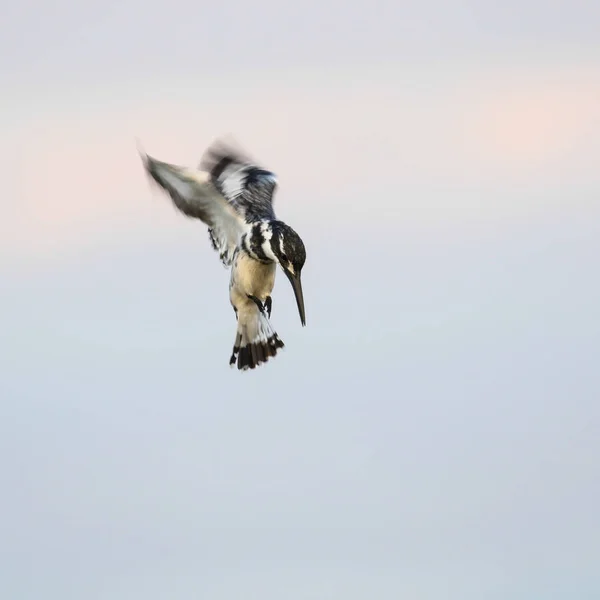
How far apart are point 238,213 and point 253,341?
1763mm

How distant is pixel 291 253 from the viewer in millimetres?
20234

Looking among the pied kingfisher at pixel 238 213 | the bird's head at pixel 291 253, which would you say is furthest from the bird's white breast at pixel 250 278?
the bird's head at pixel 291 253

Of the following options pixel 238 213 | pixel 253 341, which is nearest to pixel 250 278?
pixel 238 213

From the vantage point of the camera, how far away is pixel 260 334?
75.2 ft

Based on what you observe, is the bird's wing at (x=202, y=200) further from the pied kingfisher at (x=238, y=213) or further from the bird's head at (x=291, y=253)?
the bird's head at (x=291, y=253)

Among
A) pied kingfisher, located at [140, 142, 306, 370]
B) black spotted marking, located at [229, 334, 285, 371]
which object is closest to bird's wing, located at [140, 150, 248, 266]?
pied kingfisher, located at [140, 142, 306, 370]

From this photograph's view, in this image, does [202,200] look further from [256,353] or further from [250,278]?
[256,353]

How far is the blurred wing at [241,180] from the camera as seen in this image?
859 inches

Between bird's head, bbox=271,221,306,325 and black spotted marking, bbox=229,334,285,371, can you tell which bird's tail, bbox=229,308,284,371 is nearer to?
black spotted marking, bbox=229,334,285,371

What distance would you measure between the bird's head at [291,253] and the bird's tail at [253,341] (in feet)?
7.57

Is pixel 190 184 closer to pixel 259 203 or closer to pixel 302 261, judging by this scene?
pixel 259 203

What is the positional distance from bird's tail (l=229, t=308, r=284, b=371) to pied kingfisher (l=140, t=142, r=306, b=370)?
0.03ft

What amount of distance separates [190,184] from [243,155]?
907mm

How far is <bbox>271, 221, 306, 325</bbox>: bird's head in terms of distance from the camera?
66.4ft
